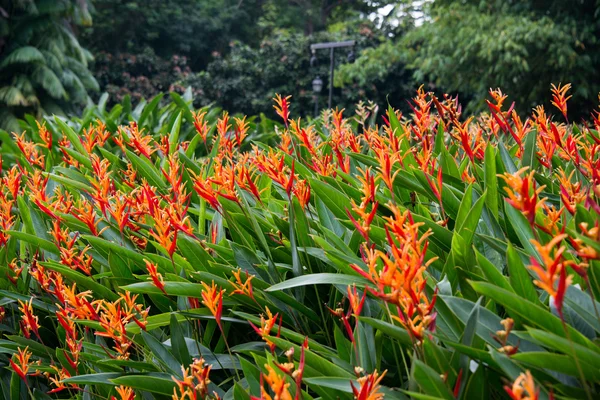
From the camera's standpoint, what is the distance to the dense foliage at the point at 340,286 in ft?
2.66

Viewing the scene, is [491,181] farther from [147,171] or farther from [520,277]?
[147,171]

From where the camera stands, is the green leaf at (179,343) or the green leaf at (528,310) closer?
the green leaf at (528,310)

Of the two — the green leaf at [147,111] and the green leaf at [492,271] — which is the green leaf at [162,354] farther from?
the green leaf at [147,111]

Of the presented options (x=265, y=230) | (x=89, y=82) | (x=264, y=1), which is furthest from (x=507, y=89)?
(x=264, y=1)

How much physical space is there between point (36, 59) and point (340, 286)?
42.6 ft

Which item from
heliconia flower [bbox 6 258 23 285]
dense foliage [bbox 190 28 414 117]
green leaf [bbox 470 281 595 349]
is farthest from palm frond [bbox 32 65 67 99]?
green leaf [bbox 470 281 595 349]

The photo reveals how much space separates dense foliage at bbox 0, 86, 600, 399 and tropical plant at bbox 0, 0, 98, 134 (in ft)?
38.8

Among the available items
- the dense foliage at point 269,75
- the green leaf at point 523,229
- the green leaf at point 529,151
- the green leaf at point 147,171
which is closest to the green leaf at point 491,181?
the green leaf at point 523,229

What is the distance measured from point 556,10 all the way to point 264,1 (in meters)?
18.8

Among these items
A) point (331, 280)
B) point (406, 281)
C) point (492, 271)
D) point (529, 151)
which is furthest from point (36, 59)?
point (406, 281)

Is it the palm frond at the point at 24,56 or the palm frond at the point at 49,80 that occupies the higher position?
the palm frond at the point at 24,56

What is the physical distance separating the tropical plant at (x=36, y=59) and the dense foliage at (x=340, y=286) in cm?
1183

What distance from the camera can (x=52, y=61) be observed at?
42.2 ft

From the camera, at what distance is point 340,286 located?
3.78ft
